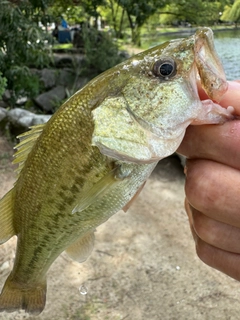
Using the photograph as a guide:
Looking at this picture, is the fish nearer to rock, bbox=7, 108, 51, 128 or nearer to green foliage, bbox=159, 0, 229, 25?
green foliage, bbox=159, 0, 229, 25

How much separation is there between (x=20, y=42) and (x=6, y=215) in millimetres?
5450

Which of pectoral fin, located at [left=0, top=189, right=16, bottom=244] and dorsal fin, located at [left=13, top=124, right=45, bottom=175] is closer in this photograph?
dorsal fin, located at [left=13, top=124, right=45, bottom=175]

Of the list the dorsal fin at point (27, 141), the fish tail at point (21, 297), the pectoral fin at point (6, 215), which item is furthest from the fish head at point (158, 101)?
the fish tail at point (21, 297)

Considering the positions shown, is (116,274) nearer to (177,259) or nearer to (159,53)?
(177,259)

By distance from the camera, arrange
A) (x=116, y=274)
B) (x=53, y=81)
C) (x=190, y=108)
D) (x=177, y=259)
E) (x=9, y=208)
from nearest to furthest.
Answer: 1. (x=190, y=108)
2. (x=9, y=208)
3. (x=116, y=274)
4. (x=177, y=259)
5. (x=53, y=81)

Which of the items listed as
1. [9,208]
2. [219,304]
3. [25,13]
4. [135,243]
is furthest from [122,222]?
[25,13]

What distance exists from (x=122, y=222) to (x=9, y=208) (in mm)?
2730

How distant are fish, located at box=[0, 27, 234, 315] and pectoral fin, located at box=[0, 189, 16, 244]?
0.04 m

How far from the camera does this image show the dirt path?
290 centimetres

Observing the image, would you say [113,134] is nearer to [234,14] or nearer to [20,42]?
[234,14]

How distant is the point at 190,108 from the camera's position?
37.2 inches

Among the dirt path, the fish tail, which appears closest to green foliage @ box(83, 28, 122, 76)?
the dirt path

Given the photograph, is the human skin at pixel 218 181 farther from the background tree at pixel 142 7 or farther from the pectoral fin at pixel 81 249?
the background tree at pixel 142 7

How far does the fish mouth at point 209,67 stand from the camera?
2.93 feet
